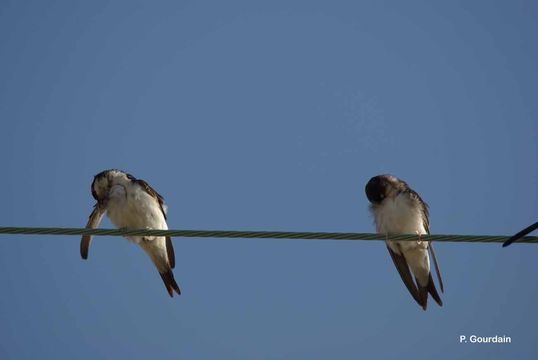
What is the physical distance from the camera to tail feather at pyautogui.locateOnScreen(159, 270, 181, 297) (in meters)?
9.02

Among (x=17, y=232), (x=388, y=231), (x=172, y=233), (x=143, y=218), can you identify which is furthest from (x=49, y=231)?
(x=388, y=231)

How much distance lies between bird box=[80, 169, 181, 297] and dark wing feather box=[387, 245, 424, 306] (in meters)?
2.30

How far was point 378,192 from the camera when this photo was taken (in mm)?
9109

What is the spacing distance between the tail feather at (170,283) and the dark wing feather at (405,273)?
2.29 metres

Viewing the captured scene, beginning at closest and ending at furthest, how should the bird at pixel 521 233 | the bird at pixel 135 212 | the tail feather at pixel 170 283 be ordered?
1. the bird at pixel 521 233
2. the bird at pixel 135 212
3. the tail feather at pixel 170 283

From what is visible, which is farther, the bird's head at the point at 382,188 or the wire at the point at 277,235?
the bird's head at the point at 382,188

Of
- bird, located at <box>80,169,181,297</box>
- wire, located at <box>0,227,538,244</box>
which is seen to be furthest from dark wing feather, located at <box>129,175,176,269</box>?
wire, located at <box>0,227,538,244</box>

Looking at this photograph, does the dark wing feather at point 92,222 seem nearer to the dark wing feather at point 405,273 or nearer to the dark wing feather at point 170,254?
the dark wing feather at point 170,254

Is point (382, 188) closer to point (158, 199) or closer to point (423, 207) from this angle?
point (423, 207)

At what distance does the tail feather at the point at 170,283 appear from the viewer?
9.02 m

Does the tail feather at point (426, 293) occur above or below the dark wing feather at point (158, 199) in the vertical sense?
below

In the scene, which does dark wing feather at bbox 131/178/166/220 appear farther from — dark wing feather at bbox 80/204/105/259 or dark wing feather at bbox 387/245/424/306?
dark wing feather at bbox 387/245/424/306

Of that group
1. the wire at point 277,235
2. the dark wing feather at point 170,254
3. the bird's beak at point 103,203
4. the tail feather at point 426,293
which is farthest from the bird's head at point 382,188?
the wire at point 277,235

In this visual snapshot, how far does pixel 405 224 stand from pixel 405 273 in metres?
0.54
